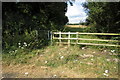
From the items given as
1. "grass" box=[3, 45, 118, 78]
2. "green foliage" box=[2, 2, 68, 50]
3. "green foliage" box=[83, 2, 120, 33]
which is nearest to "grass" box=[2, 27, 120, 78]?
"grass" box=[3, 45, 118, 78]

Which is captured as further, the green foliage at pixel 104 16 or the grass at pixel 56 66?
the green foliage at pixel 104 16

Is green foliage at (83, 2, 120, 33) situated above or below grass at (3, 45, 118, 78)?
above

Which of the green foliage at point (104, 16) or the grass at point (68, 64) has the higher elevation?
the green foliage at point (104, 16)

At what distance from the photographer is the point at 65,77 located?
3471mm

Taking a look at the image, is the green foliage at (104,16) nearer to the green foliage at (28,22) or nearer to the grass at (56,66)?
the grass at (56,66)

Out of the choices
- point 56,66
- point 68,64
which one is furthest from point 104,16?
point 56,66

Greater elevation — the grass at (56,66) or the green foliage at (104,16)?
the green foliage at (104,16)

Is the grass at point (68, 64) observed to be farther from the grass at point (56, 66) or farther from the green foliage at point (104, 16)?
the green foliage at point (104, 16)

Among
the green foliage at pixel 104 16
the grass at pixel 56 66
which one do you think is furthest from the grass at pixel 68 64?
the green foliage at pixel 104 16

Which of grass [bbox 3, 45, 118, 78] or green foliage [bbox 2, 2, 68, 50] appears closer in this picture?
grass [bbox 3, 45, 118, 78]

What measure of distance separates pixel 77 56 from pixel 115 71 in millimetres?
1845

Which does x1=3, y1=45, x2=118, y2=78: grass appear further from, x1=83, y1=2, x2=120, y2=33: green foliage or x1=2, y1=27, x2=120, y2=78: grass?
x1=83, y1=2, x2=120, y2=33: green foliage

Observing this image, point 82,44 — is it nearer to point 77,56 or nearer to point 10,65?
point 77,56

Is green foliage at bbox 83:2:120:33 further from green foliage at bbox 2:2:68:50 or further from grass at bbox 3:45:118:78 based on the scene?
grass at bbox 3:45:118:78
